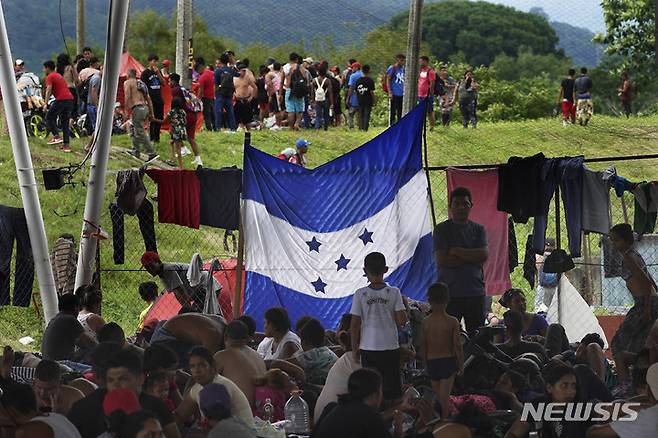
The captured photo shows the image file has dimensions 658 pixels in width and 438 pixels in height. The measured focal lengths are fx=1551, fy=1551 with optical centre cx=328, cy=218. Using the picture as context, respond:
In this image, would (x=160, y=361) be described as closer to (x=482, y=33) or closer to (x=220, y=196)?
(x=220, y=196)

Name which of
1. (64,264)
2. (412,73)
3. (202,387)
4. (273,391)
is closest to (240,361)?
(273,391)

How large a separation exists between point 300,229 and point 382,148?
1.08 m

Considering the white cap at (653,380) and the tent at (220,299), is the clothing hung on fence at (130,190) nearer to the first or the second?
the tent at (220,299)

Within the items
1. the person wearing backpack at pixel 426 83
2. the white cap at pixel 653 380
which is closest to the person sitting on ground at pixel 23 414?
the white cap at pixel 653 380

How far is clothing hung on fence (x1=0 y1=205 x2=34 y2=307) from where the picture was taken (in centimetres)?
1558

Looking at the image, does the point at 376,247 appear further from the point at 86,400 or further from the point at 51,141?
the point at 51,141

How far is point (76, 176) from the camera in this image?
26906mm

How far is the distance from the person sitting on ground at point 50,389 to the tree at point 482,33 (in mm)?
94073

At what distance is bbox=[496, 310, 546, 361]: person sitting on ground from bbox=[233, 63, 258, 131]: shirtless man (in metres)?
15.8

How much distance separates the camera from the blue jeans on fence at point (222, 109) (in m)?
28.5

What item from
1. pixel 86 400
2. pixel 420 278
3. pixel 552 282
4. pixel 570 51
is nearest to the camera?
pixel 86 400

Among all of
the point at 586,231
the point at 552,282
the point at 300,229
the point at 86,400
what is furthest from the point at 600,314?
the point at 86,400

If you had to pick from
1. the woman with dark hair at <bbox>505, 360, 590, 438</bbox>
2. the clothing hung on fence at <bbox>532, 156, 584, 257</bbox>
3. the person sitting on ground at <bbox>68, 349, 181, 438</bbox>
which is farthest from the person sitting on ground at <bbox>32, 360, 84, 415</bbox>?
the clothing hung on fence at <bbox>532, 156, 584, 257</bbox>

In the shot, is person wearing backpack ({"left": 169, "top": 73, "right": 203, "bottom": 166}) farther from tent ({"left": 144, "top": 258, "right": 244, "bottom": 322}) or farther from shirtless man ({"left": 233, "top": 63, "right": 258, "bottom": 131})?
tent ({"left": 144, "top": 258, "right": 244, "bottom": 322})
